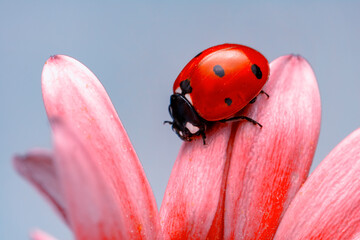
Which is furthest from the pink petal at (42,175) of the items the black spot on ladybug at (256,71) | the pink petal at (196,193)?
the black spot on ladybug at (256,71)

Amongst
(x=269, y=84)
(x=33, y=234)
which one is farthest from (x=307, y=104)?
(x=33, y=234)

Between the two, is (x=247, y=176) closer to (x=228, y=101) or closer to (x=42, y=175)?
(x=228, y=101)

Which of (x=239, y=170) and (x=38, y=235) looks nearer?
(x=38, y=235)

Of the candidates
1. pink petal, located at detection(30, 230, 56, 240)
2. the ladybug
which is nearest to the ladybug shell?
the ladybug

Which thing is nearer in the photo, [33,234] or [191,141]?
[33,234]

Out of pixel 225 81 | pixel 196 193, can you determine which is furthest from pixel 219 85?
pixel 196 193

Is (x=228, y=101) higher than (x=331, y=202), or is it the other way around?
(x=228, y=101)

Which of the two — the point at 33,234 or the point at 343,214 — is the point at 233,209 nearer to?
the point at 343,214
